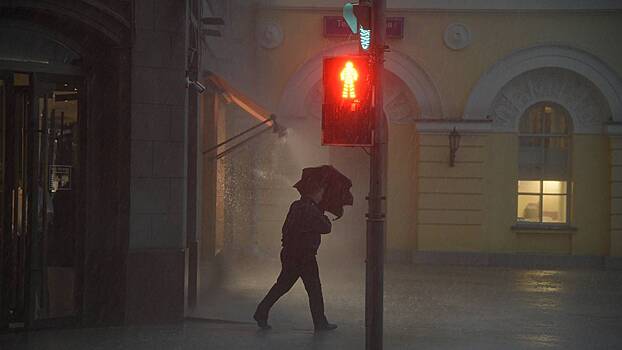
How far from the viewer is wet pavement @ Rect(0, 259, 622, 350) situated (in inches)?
372

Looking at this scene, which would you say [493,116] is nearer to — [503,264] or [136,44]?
[503,264]

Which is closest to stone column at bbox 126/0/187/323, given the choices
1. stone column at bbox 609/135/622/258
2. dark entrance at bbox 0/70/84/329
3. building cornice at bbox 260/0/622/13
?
dark entrance at bbox 0/70/84/329

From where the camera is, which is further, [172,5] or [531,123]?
[531,123]

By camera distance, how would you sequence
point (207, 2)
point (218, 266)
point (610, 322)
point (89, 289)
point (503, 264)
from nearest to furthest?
point (89, 289), point (610, 322), point (207, 2), point (218, 266), point (503, 264)

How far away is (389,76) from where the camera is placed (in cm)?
1892

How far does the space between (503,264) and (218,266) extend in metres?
6.52

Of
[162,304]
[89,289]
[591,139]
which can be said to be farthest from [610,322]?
[591,139]

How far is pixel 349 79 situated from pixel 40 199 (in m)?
3.82

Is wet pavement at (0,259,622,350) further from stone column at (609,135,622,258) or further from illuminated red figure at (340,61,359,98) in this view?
illuminated red figure at (340,61,359,98)

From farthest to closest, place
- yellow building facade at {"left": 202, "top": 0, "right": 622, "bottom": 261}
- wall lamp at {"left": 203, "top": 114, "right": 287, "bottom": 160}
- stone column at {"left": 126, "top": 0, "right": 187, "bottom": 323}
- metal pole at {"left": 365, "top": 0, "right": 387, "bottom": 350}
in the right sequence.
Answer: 1. yellow building facade at {"left": 202, "top": 0, "right": 622, "bottom": 261}
2. wall lamp at {"left": 203, "top": 114, "right": 287, "bottom": 160}
3. stone column at {"left": 126, "top": 0, "right": 187, "bottom": 323}
4. metal pole at {"left": 365, "top": 0, "right": 387, "bottom": 350}

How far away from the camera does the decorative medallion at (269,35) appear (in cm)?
1877

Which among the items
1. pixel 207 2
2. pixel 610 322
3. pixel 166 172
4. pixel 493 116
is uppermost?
pixel 207 2

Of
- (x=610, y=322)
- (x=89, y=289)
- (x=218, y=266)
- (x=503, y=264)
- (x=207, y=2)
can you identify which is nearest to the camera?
(x=89, y=289)

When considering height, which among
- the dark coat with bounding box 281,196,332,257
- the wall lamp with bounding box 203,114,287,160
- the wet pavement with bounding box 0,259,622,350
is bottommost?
the wet pavement with bounding box 0,259,622,350
